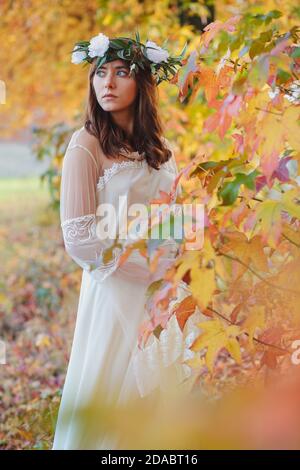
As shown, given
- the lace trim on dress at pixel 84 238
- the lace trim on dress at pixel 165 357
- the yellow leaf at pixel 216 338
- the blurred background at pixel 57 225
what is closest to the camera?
the blurred background at pixel 57 225

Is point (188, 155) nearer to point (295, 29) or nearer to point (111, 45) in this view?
point (111, 45)

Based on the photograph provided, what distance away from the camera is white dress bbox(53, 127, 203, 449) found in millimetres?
2309

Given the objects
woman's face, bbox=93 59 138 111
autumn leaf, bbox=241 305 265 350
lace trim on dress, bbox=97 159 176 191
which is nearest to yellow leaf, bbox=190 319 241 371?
autumn leaf, bbox=241 305 265 350

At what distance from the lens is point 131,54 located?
2.39 meters

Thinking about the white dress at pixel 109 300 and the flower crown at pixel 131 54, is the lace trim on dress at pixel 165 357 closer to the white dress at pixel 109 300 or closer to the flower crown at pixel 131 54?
the white dress at pixel 109 300

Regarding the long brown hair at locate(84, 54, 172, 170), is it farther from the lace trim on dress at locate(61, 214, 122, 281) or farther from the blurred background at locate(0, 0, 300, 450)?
the lace trim on dress at locate(61, 214, 122, 281)

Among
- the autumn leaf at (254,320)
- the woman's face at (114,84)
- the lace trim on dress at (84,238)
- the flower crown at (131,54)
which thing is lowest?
the autumn leaf at (254,320)

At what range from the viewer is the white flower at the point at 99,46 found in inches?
93.0

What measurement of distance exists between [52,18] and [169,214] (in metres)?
5.67

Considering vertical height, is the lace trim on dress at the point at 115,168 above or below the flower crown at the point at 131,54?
below

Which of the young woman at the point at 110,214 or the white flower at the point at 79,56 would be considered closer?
the young woman at the point at 110,214

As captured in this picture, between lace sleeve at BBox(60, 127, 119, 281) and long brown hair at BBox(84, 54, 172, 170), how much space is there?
9cm

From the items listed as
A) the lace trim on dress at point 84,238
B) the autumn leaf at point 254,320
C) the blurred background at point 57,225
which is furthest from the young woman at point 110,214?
the autumn leaf at point 254,320

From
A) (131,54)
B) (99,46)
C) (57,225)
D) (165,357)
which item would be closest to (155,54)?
(131,54)
